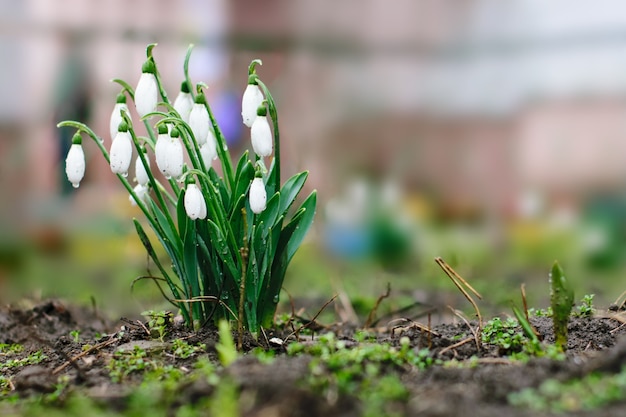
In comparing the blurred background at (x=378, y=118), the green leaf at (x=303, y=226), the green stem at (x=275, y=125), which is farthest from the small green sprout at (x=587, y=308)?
the blurred background at (x=378, y=118)

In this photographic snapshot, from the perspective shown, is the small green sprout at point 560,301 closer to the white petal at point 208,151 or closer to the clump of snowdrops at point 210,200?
the clump of snowdrops at point 210,200

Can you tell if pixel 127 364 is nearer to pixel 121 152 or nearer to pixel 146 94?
pixel 121 152

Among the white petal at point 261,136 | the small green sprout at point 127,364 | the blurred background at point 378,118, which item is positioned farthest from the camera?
the blurred background at point 378,118

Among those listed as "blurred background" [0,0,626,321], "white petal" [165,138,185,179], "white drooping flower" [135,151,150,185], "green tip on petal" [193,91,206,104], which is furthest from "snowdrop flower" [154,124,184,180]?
"blurred background" [0,0,626,321]

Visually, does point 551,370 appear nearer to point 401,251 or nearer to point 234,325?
point 234,325

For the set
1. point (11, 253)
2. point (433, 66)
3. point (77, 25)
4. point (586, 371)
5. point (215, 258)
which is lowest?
point (11, 253)

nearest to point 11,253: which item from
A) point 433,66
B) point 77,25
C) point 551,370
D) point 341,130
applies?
point 77,25

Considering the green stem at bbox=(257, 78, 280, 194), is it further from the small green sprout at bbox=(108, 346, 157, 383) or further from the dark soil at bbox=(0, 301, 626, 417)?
the small green sprout at bbox=(108, 346, 157, 383)
